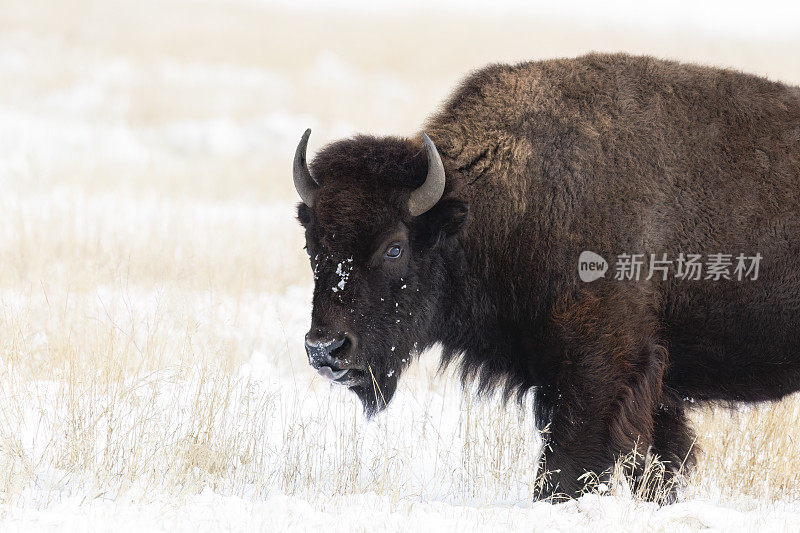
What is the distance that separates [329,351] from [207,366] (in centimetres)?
210

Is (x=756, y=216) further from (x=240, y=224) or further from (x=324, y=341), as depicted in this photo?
(x=240, y=224)

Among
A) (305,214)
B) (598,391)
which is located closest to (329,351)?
(305,214)

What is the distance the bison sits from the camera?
4645 mm

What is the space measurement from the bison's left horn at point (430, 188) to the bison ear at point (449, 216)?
75mm

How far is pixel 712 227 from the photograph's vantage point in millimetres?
4883

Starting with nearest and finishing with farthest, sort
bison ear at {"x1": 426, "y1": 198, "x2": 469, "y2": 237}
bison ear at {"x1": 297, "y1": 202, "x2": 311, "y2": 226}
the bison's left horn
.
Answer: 1. the bison's left horn
2. bison ear at {"x1": 426, "y1": 198, "x2": 469, "y2": 237}
3. bison ear at {"x1": 297, "y1": 202, "x2": 311, "y2": 226}

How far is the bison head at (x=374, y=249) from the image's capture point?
182 inches

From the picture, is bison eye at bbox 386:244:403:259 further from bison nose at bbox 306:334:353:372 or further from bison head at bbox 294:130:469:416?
bison nose at bbox 306:334:353:372

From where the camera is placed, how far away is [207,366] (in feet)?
20.5

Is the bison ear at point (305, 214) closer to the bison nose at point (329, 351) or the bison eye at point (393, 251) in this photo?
the bison eye at point (393, 251)

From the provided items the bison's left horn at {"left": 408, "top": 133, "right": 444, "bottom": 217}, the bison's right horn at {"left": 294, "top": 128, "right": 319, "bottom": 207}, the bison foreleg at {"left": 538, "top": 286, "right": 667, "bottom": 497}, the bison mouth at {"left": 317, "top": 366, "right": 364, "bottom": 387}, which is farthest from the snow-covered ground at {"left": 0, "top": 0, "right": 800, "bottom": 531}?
the bison's left horn at {"left": 408, "top": 133, "right": 444, "bottom": 217}

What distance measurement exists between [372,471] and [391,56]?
1044 inches

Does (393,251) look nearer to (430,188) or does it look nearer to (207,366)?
(430,188)

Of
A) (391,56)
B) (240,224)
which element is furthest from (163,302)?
(391,56)
